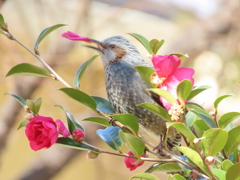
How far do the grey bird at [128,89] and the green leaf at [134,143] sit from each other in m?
0.45

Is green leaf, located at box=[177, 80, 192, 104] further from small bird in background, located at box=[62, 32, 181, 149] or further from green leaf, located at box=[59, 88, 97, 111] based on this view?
small bird in background, located at box=[62, 32, 181, 149]

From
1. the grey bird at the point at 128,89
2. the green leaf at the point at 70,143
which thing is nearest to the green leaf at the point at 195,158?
the green leaf at the point at 70,143

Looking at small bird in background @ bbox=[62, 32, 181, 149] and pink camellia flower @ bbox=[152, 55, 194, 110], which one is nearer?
pink camellia flower @ bbox=[152, 55, 194, 110]

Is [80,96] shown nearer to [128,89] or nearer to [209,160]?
[209,160]

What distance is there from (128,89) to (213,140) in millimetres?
709

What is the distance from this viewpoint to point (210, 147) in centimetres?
101

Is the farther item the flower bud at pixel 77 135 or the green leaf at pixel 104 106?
the green leaf at pixel 104 106

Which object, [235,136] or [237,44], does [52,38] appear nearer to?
[237,44]

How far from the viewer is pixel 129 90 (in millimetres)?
1678

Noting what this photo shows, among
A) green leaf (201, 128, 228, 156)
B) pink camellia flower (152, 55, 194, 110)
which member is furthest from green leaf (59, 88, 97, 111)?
green leaf (201, 128, 228, 156)

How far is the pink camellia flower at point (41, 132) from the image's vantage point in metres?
1.05

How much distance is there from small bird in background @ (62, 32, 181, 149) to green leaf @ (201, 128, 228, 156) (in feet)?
1.66

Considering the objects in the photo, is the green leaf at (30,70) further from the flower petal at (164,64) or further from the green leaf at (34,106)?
the flower petal at (164,64)

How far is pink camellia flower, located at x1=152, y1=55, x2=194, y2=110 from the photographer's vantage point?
3.45ft
